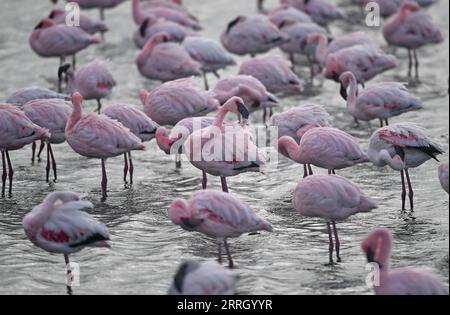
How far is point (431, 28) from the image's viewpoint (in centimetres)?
1475

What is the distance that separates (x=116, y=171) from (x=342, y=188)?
3.54 m

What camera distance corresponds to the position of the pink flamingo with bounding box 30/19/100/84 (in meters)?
14.1

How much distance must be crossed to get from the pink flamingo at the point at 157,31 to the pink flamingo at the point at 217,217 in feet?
21.7

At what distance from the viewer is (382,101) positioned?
11.5 m

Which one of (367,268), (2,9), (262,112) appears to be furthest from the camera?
(2,9)

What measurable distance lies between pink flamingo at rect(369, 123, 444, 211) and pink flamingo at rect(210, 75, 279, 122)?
241cm

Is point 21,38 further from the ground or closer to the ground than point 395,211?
further from the ground

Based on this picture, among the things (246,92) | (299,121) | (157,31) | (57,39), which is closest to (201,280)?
(299,121)

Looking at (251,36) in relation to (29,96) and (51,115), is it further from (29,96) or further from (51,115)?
(51,115)

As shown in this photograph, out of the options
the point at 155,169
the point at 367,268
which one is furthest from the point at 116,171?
the point at 367,268

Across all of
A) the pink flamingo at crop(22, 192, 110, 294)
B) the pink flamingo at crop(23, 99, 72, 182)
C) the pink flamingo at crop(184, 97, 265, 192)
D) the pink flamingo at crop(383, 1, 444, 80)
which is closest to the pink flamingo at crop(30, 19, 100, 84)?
the pink flamingo at crop(23, 99, 72, 182)
